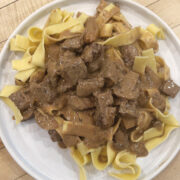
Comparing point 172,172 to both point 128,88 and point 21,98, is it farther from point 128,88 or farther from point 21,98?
point 21,98

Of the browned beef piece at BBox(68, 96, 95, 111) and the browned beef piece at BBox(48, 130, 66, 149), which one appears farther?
the browned beef piece at BBox(48, 130, 66, 149)

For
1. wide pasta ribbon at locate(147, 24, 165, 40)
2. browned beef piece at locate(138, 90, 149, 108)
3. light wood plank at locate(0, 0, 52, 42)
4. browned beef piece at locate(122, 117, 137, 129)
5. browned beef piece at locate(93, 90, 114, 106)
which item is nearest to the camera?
browned beef piece at locate(93, 90, 114, 106)

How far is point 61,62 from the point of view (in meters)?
2.33

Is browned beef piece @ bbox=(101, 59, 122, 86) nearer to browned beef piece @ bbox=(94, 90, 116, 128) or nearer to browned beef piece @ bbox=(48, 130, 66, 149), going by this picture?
→ browned beef piece @ bbox=(94, 90, 116, 128)

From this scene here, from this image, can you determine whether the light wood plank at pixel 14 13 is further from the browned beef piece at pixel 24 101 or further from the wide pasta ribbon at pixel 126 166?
the wide pasta ribbon at pixel 126 166

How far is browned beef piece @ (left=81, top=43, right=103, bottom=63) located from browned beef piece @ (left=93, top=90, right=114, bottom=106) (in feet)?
1.37

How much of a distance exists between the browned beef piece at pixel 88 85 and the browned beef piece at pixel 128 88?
20 centimetres

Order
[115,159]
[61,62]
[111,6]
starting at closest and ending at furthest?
[61,62]
[115,159]
[111,6]

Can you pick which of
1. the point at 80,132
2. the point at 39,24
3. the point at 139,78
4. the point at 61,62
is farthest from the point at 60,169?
the point at 39,24

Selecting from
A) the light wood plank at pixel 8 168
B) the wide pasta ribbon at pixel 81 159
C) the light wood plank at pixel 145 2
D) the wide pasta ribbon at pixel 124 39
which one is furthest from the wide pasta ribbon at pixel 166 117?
the light wood plank at pixel 8 168

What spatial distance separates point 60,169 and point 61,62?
132 centimetres

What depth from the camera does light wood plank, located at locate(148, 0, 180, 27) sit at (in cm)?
292

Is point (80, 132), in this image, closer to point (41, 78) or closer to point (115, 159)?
point (115, 159)

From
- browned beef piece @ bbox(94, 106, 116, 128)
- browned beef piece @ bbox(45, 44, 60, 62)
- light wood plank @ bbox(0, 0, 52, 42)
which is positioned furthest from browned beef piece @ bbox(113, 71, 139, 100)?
light wood plank @ bbox(0, 0, 52, 42)
